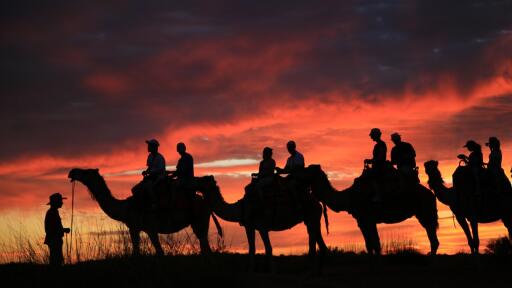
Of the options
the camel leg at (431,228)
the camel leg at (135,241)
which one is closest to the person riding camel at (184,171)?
the camel leg at (135,241)

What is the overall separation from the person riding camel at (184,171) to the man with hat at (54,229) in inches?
139

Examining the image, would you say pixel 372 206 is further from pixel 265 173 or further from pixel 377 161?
pixel 265 173

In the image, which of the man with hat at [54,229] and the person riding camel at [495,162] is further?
the person riding camel at [495,162]

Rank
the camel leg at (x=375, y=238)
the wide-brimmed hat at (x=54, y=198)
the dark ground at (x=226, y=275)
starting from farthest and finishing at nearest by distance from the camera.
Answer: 1. the wide-brimmed hat at (x=54, y=198)
2. the camel leg at (x=375, y=238)
3. the dark ground at (x=226, y=275)

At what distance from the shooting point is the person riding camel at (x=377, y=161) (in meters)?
23.7

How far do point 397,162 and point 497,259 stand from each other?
4.90 m

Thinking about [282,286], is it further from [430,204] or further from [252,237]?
[430,204]

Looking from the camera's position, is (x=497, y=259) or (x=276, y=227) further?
(x=497, y=259)

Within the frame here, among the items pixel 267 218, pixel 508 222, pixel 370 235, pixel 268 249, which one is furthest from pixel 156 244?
pixel 508 222

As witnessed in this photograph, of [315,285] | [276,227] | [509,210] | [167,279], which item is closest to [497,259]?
[509,210]

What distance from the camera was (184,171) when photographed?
25.4m

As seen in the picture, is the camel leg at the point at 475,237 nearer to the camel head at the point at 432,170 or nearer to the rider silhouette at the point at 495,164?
the rider silhouette at the point at 495,164

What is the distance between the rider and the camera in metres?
25.3

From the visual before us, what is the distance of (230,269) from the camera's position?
741 inches
